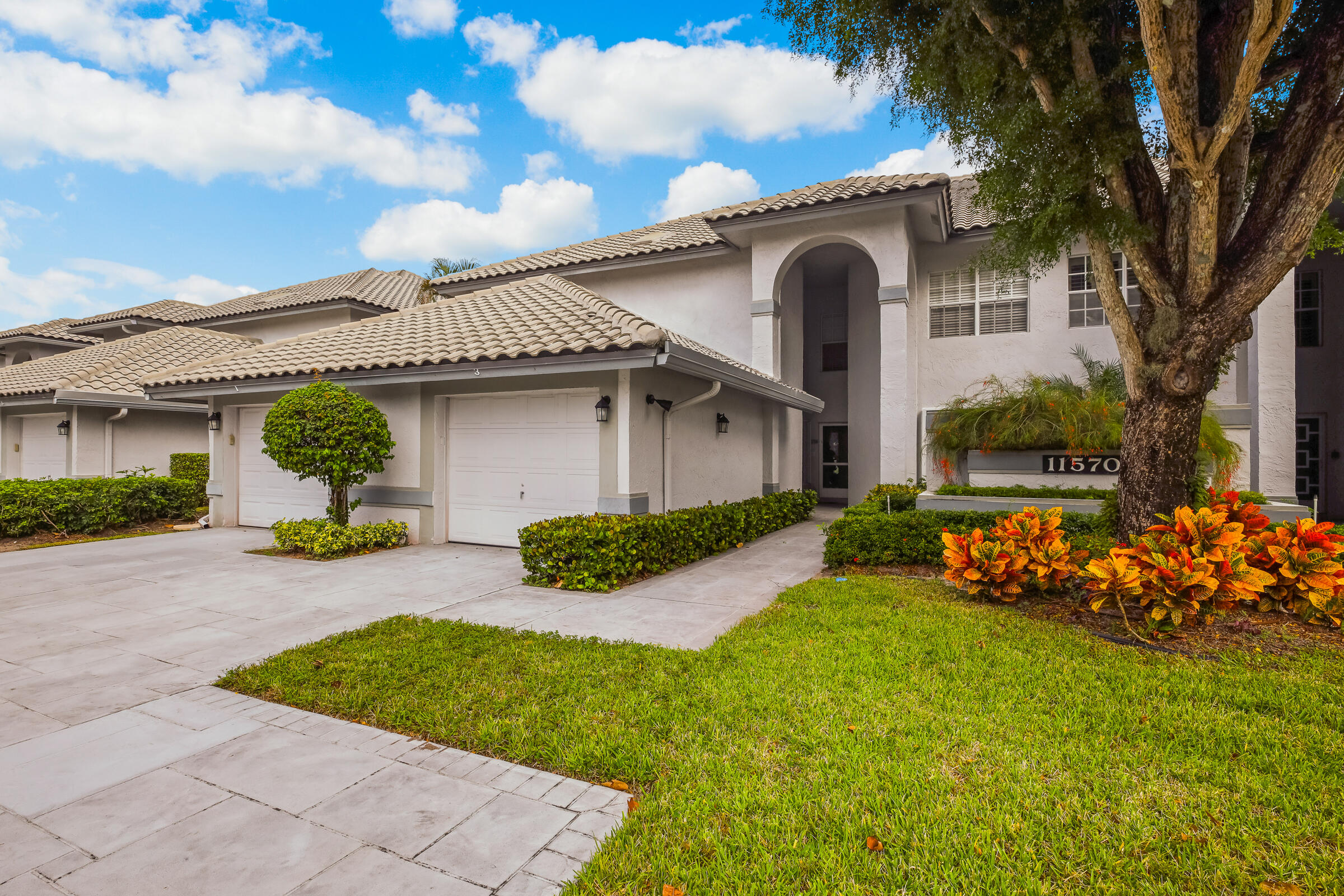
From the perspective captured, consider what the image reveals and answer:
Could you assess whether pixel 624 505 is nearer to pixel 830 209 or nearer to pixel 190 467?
pixel 830 209

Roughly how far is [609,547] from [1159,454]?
222 inches

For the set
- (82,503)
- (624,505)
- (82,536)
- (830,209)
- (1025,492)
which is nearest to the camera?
(624,505)

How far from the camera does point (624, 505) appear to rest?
8.32m

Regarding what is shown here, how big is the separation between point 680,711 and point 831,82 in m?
6.98

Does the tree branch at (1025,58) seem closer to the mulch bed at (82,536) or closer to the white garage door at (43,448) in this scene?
the mulch bed at (82,536)

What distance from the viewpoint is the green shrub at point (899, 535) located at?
7586 mm

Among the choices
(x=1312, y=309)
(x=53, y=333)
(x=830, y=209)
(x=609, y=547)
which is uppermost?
→ (x=830, y=209)

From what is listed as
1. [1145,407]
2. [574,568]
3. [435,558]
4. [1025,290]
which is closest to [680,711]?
[574,568]

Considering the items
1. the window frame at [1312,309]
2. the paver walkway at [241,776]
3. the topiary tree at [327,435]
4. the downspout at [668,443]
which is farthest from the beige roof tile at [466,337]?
the window frame at [1312,309]

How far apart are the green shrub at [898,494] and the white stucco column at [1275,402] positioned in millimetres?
5661

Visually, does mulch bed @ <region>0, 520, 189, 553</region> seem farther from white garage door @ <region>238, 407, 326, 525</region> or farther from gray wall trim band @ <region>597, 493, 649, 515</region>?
gray wall trim band @ <region>597, 493, 649, 515</region>

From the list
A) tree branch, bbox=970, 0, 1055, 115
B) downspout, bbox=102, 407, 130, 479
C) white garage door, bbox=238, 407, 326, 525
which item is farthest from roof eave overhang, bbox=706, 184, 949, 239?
downspout, bbox=102, 407, 130, 479

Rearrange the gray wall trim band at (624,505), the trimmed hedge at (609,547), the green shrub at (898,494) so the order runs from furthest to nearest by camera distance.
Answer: the green shrub at (898,494) < the gray wall trim band at (624,505) < the trimmed hedge at (609,547)

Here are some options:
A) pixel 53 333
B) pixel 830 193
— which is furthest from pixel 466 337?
pixel 53 333
